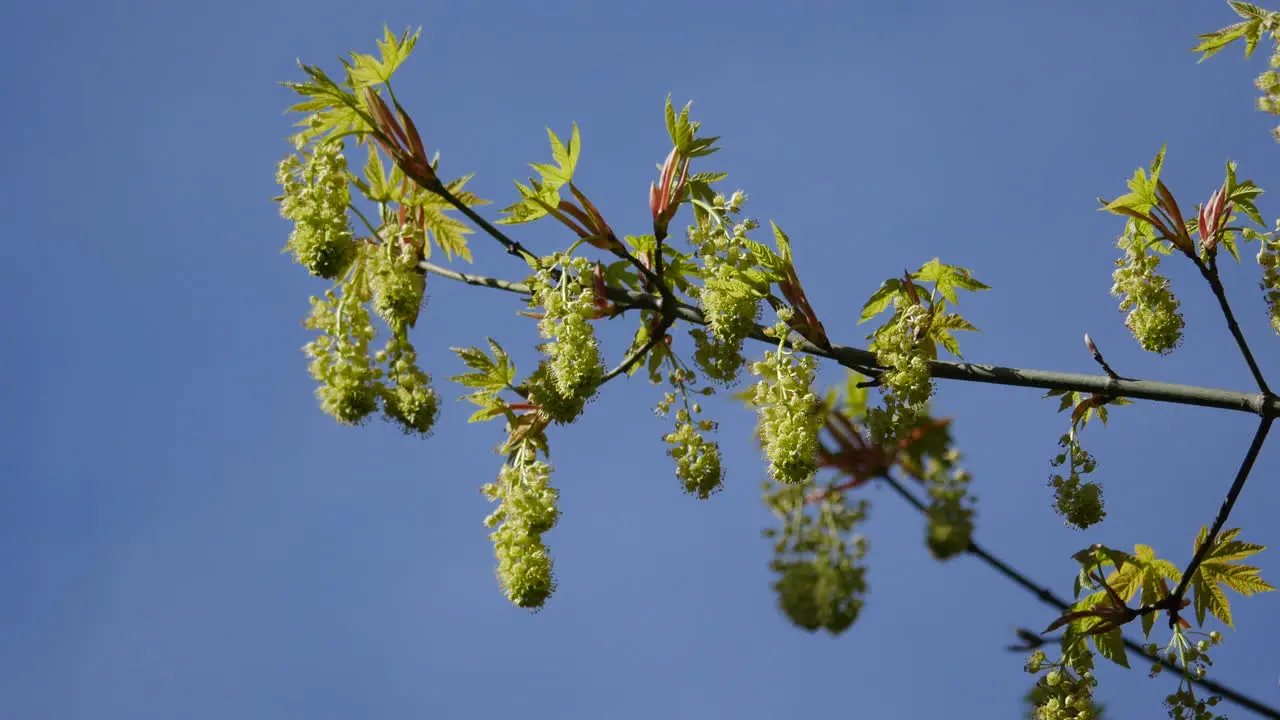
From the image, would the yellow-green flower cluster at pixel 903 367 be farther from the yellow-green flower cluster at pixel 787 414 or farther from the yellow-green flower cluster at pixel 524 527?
the yellow-green flower cluster at pixel 524 527

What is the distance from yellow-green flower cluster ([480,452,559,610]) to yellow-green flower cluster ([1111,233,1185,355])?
1.74 meters

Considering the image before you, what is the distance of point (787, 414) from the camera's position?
8.48 ft

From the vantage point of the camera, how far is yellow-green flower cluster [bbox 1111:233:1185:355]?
333 cm

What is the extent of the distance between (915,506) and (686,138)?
1.58m

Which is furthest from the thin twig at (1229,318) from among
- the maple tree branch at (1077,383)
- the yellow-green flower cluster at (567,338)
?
the yellow-green flower cluster at (567,338)

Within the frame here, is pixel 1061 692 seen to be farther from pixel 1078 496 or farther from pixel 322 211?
pixel 322 211

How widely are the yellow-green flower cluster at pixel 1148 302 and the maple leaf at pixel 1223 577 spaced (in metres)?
0.58

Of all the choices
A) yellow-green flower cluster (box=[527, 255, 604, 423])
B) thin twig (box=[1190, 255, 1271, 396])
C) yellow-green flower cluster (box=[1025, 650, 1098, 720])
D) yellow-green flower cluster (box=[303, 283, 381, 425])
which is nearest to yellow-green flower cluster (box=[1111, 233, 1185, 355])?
thin twig (box=[1190, 255, 1271, 396])

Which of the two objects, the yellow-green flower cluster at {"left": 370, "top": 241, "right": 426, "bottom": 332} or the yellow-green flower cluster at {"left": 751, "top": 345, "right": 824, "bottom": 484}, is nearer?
the yellow-green flower cluster at {"left": 751, "top": 345, "right": 824, "bottom": 484}

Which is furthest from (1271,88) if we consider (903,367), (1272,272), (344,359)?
(344,359)

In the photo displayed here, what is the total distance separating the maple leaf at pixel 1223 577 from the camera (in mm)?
3316

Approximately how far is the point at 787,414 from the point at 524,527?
0.92 metres

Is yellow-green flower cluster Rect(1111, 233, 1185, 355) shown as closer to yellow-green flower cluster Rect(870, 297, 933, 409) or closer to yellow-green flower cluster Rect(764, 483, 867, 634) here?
yellow-green flower cluster Rect(870, 297, 933, 409)

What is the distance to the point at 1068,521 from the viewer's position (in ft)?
10.7
